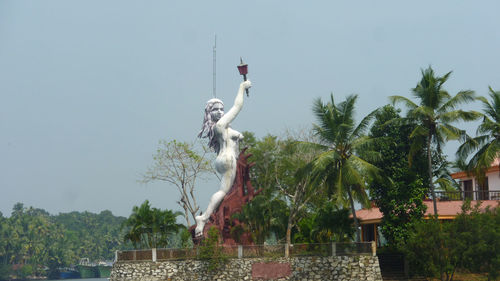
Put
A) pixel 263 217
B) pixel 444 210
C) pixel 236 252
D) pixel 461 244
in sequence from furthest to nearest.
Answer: pixel 263 217 < pixel 444 210 < pixel 236 252 < pixel 461 244

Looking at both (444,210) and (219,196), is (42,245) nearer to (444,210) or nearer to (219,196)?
(219,196)

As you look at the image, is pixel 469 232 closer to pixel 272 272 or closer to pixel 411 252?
pixel 411 252

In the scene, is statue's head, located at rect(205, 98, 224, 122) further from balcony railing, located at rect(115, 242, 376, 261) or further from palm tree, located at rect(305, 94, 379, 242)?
balcony railing, located at rect(115, 242, 376, 261)

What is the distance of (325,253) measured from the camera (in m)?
23.4

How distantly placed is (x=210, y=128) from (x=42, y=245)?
51045mm

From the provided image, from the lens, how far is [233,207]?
975 inches

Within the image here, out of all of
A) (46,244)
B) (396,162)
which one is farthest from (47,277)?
(396,162)

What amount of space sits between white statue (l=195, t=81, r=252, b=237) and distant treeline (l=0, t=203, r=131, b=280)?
39.4 meters

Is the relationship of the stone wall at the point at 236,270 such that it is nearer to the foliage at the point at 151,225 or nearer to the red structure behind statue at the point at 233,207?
the red structure behind statue at the point at 233,207

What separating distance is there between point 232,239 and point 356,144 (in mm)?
6430

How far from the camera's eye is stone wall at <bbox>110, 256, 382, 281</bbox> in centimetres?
2331

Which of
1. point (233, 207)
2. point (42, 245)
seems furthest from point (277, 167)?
point (42, 245)

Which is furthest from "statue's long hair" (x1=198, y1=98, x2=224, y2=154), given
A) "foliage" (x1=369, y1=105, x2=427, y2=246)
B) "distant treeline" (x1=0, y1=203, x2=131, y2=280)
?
"distant treeline" (x1=0, y1=203, x2=131, y2=280)

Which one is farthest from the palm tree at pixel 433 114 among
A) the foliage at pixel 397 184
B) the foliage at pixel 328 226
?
the foliage at pixel 328 226
